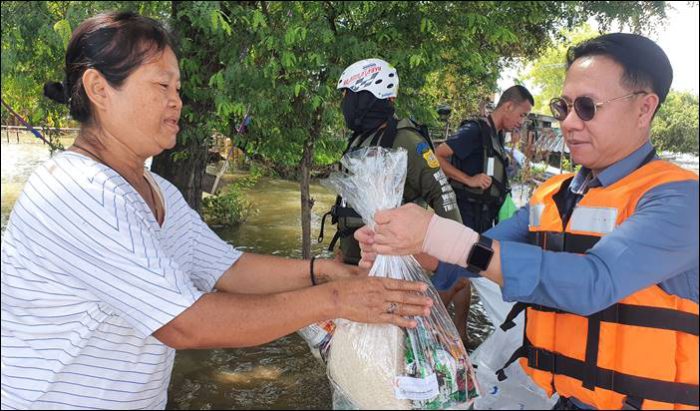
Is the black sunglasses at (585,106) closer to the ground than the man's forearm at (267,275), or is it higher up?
higher up

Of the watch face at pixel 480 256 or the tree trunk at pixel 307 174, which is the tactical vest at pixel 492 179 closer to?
the tree trunk at pixel 307 174

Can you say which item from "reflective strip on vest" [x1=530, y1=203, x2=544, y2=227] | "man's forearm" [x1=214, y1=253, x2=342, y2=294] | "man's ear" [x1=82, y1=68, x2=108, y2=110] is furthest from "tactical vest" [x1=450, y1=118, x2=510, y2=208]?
"man's ear" [x1=82, y1=68, x2=108, y2=110]

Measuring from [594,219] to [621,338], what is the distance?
0.37 metres

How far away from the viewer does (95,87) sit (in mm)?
1855

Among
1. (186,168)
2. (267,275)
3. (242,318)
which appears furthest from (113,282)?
Result: (186,168)

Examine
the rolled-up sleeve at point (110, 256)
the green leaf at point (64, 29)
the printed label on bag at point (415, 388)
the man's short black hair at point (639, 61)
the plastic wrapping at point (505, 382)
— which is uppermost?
the green leaf at point (64, 29)

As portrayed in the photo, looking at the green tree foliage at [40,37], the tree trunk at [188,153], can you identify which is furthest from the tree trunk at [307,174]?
the green tree foliage at [40,37]

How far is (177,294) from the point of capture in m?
1.63

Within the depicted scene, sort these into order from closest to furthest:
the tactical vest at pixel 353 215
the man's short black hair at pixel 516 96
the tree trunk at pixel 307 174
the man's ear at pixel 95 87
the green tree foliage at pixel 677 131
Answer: the man's ear at pixel 95 87 → the tactical vest at pixel 353 215 → the man's short black hair at pixel 516 96 → the tree trunk at pixel 307 174 → the green tree foliage at pixel 677 131

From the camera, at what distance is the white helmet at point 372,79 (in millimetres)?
4188

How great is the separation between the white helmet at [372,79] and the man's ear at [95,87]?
8.35ft

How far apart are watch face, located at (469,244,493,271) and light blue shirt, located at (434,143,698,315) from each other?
4 cm

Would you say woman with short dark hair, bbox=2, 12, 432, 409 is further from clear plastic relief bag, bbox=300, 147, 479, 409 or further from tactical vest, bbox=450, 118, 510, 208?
tactical vest, bbox=450, 118, 510, 208

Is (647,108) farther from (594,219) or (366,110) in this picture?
(366,110)
